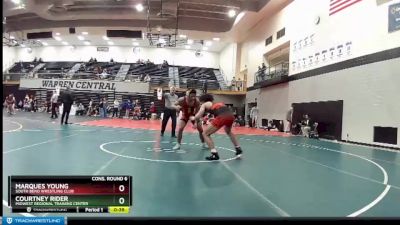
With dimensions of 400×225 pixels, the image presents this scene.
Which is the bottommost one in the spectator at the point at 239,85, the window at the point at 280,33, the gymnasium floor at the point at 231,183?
the gymnasium floor at the point at 231,183

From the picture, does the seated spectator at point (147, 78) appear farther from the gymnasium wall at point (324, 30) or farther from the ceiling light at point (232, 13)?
the gymnasium wall at point (324, 30)

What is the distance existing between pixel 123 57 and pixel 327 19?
10067 millimetres

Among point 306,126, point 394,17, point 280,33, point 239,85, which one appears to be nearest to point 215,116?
point 239,85

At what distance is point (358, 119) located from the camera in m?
9.80

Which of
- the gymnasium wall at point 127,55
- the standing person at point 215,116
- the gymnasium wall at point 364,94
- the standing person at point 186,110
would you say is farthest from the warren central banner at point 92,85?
the gymnasium wall at point 364,94

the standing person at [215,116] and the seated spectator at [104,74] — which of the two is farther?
the standing person at [215,116]

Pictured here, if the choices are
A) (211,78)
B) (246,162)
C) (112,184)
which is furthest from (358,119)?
(112,184)

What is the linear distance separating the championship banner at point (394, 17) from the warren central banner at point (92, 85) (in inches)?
305

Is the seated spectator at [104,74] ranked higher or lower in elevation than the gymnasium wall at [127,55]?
lower

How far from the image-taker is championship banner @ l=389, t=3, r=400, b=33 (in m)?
8.27

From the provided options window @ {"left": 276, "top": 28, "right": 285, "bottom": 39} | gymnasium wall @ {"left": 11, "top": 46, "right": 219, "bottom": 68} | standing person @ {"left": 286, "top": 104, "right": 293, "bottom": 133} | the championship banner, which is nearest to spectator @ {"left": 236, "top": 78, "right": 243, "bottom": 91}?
gymnasium wall @ {"left": 11, "top": 46, "right": 219, "bottom": 68}

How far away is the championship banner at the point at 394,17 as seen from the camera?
8.27m

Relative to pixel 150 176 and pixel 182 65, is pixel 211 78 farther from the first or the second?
pixel 150 176
